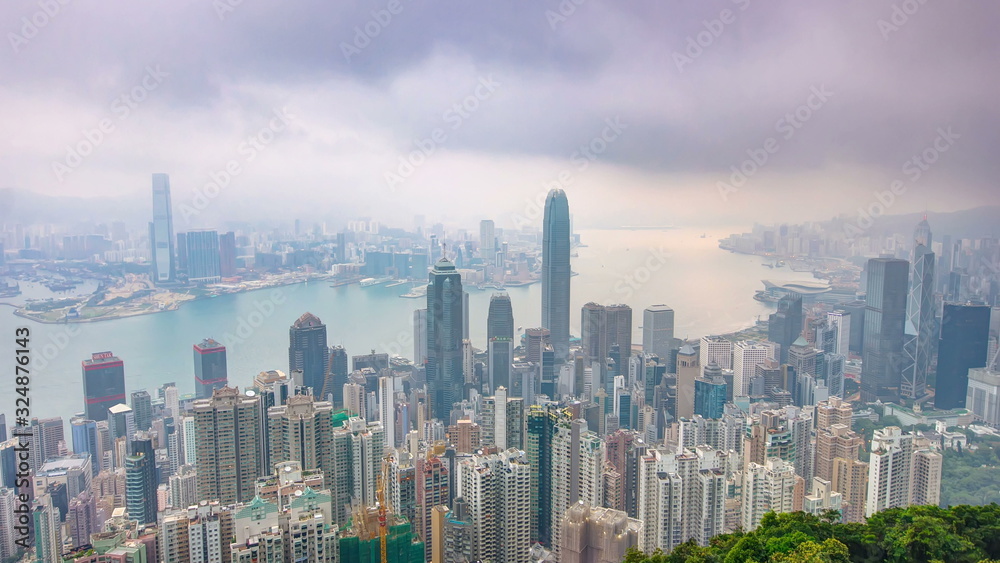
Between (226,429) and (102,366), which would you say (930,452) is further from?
(102,366)

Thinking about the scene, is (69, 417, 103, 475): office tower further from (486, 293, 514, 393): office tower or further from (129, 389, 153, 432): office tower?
(486, 293, 514, 393): office tower

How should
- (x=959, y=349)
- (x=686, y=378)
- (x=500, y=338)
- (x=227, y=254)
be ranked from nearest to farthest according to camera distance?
(x=227, y=254), (x=959, y=349), (x=686, y=378), (x=500, y=338)

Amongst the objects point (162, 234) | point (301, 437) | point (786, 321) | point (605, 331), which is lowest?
point (301, 437)

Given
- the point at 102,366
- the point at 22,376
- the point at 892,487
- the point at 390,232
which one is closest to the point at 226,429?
the point at 22,376

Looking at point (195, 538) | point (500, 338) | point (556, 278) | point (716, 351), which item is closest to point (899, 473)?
point (716, 351)

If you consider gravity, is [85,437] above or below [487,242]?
below

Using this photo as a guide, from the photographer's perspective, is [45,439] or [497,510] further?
[45,439]

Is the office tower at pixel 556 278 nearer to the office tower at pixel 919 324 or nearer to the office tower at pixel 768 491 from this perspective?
the office tower at pixel 919 324

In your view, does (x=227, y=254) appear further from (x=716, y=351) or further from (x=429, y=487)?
(x=716, y=351)
